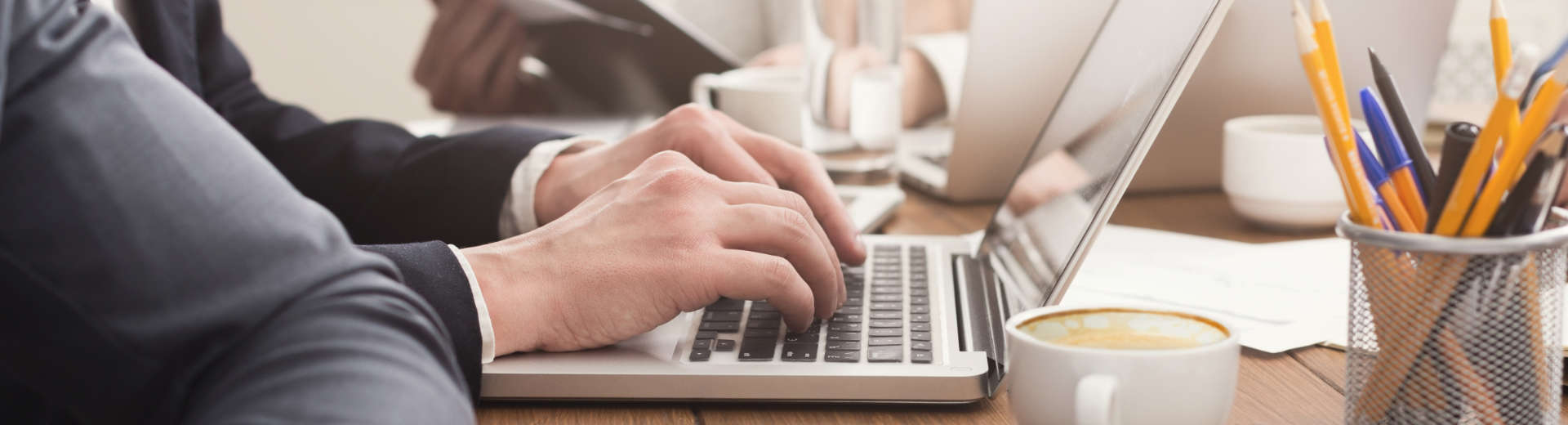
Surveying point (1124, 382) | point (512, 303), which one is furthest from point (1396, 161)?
Answer: point (512, 303)

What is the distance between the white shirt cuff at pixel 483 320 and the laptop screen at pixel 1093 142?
24 centimetres

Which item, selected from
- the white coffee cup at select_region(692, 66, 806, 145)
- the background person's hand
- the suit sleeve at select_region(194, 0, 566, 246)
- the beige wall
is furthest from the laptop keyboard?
the beige wall

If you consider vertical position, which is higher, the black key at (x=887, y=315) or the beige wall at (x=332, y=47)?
the black key at (x=887, y=315)

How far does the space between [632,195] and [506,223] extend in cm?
23

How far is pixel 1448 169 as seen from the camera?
0.38 meters

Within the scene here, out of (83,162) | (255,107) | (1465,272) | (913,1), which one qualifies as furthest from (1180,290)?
(913,1)

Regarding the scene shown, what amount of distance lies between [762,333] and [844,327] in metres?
0.04

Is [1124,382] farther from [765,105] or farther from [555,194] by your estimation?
[765,105]

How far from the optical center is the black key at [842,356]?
479 mm

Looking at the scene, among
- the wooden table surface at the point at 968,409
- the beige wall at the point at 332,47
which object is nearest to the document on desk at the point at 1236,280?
the wooden table surface at the point at 968,409

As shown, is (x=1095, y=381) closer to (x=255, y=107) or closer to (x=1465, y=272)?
(x=1465, y=272)

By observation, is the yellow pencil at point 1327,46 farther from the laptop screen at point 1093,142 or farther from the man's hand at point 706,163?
the man's hand at point 706,163

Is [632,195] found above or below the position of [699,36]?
above

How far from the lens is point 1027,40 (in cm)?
88
